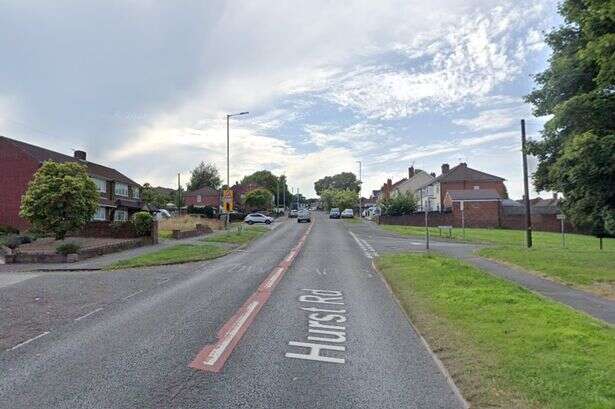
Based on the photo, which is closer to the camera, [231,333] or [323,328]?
[231,333]

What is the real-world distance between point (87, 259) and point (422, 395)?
20.7 meters

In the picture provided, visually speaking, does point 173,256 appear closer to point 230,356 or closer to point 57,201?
point 57,201

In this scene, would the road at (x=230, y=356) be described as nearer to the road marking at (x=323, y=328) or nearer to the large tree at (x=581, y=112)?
the road marking at (x=323, y=328)

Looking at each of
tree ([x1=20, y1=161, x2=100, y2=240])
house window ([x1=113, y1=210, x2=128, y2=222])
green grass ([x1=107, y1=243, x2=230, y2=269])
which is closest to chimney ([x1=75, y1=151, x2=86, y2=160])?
house window ([x1=113, y1=210, x2=128, y2=222])

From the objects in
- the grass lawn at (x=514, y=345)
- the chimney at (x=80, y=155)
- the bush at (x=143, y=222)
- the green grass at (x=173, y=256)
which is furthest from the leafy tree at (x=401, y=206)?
the grass lawn at (x=514, y=345)

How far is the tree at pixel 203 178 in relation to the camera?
422 feet

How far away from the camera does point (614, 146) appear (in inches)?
547

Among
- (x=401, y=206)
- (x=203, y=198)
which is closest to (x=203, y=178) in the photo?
(x=203, y=198)

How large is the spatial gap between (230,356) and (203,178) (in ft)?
410

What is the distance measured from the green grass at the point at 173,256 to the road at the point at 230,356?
8062 millimetres

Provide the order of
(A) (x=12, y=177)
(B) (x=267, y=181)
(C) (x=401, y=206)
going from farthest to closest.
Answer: (B) (x=267, y=181) < (C) (x=401, y=206) < (A) (x=12, y=177)

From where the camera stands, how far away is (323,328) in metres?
8.82

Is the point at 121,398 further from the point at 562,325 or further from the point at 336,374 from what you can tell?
the point at 562,325

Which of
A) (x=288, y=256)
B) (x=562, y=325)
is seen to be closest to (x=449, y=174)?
(x=288, y=256)
